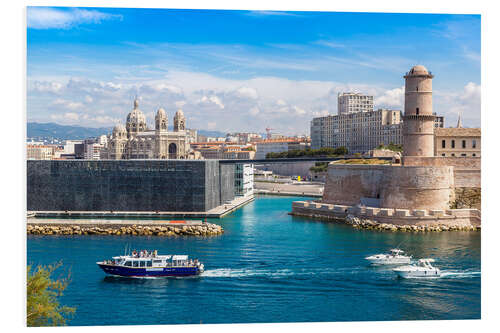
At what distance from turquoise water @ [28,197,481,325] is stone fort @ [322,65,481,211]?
9.21 feet

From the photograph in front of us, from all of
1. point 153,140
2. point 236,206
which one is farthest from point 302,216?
point 153,140

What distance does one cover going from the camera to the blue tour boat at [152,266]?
750 inches

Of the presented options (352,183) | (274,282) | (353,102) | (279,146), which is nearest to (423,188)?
(352,183)

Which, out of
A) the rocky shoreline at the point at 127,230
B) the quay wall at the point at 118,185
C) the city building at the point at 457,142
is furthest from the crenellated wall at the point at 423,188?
the quay wall at the point at 118,185

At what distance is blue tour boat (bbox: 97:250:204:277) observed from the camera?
19.0m

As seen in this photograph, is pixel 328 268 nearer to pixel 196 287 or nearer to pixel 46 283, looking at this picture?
pixel 196 287

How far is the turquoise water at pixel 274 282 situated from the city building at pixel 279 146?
74025mm

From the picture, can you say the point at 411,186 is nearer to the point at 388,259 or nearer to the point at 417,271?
the point at 388,259

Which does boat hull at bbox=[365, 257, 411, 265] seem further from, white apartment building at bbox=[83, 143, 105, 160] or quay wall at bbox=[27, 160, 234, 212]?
white apartment building at bbox=[83, 143, 105, 160]

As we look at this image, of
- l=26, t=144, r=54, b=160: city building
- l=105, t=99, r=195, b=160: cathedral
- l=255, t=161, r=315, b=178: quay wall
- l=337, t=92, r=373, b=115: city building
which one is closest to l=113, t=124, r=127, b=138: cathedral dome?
l=105, t=99, r=195, b=160: cathedral

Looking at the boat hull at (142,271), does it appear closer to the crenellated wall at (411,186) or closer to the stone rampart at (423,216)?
the stone rampart at (423,216)

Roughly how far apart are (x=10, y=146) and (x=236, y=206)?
1032 inches

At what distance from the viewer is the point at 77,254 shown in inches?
875

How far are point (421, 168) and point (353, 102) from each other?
75.8 metres
